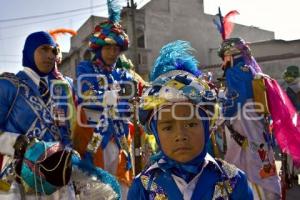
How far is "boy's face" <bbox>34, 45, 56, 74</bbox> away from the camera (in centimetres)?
398

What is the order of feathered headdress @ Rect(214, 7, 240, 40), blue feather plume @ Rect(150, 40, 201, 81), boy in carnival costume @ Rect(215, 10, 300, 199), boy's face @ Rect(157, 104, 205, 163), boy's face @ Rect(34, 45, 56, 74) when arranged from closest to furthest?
boy's face @ Rect(157, 104, 205, 163), blue feather plume @ Rect(150, 40, 201, 81), boy's face @ Rect(34, 45, 56, 74), boy in carnival costume @ Rect(215, 10, 300, 199), feathered headdress @ Rect(214, 7, 240, 40)

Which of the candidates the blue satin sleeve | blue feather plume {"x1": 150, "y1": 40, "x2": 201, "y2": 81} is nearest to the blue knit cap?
the blue satin sleeve

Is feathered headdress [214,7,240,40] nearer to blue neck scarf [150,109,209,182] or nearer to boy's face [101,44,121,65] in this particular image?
boy's face [101,44,121,65]

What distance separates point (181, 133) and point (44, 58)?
6.64ft

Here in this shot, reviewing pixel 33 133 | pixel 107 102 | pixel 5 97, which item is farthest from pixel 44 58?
pixel 107 102

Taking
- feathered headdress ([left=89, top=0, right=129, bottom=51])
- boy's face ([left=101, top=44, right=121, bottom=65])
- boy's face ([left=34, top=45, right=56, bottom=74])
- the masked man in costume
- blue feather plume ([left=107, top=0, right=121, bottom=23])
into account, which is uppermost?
blue feather plume ([left=107, top=0, right=121, bottom=23])

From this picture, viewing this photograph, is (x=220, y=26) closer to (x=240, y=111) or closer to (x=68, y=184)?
(x=240, y=111)

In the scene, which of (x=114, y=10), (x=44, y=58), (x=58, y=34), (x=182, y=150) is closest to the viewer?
(x=182, y=150)

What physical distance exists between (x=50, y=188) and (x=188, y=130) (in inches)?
59.1

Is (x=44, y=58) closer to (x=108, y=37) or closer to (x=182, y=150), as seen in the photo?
(x=108, y=37)

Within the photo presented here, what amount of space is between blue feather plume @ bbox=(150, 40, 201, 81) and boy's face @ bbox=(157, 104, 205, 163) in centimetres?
33

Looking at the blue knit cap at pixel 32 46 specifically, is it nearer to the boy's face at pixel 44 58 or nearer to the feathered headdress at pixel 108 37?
the boy's face at pixel 44 58

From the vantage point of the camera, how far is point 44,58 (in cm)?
400

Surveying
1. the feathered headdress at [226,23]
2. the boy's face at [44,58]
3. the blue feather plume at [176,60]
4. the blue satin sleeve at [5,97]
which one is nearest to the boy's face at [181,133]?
the blue feather plume at [176,60]
